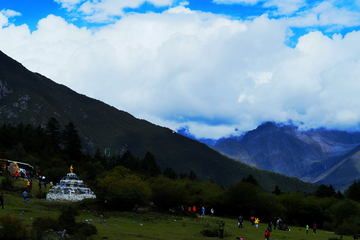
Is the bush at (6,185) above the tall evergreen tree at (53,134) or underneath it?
underneath

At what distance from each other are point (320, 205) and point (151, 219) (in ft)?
153

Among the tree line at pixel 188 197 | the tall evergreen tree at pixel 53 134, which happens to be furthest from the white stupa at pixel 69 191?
the tall evergreen tree at pixel 53 134

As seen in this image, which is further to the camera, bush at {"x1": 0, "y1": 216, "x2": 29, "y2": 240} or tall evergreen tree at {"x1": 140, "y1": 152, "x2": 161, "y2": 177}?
tall evergreen tree at {"x1": 140, "y1": 152, "x2": 161, "y2": 177}

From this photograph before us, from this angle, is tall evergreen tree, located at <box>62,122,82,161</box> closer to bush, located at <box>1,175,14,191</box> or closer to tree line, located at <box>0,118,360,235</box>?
tree line, located at <box>0,118,360,235</box>

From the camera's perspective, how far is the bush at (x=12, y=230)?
22.2 metres

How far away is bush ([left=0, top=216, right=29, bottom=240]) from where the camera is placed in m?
22.2

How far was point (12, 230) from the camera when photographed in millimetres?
22344

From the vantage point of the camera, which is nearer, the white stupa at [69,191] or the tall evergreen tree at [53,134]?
the white stupa at [69,191]

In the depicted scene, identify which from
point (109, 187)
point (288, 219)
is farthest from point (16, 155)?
point (288, 219)

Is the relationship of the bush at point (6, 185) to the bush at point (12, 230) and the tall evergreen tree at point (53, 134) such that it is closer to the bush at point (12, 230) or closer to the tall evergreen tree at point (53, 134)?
the bush at point (12, 230)

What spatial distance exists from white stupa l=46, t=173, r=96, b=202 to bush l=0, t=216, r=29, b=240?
2729cm

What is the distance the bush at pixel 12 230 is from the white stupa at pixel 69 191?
27294 mm

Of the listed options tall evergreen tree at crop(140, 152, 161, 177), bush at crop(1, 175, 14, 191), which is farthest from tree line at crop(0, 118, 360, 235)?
tall evergreen tree at crop(140, 152, 161, 177)

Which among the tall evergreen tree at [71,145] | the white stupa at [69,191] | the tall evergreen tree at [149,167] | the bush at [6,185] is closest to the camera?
the bush at [6,185]
